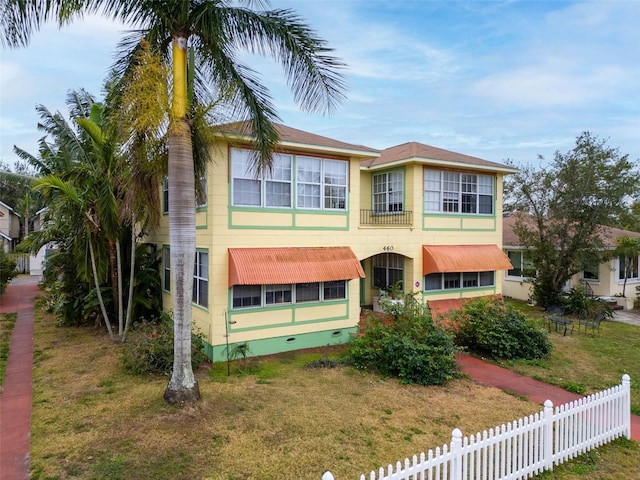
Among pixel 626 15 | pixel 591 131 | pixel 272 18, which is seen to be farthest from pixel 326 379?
pixel 591 131

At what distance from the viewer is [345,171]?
14109mm

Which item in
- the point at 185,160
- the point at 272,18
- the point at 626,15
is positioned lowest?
the point at 185,160

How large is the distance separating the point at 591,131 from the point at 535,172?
3012 millimetres

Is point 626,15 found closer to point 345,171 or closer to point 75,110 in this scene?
point 345,171

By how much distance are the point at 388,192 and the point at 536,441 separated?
40.2ft

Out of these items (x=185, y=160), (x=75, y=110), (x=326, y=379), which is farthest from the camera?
(x=75, y=110)

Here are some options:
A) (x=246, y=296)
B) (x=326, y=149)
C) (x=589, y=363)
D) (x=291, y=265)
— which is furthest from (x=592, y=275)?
(x=246, y=296)

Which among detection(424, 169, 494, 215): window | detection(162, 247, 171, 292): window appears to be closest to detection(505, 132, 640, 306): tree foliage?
detection(424, 169, 494, 215): window

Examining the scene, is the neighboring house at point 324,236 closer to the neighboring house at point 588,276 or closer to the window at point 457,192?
the window at point 457,192

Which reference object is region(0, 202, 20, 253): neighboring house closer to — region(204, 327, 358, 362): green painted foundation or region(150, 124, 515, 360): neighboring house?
region(150, 124, 515, 360): neighboring house

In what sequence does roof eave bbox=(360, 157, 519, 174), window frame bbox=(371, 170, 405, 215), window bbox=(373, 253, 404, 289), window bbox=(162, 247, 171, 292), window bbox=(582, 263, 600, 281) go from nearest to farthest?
window bbox=(162, 247, 171, 292), roof eave bbox=(360, 157, 519, 174), window frame bbox=(371, 170, 405, 215), window bbox=(373, 253, 404, 289), window bbox=(582, 263, 600, 281)

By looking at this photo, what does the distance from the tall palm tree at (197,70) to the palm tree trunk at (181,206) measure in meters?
0.02

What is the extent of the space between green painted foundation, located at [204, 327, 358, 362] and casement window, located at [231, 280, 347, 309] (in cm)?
116

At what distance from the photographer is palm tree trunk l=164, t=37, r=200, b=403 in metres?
7.95
